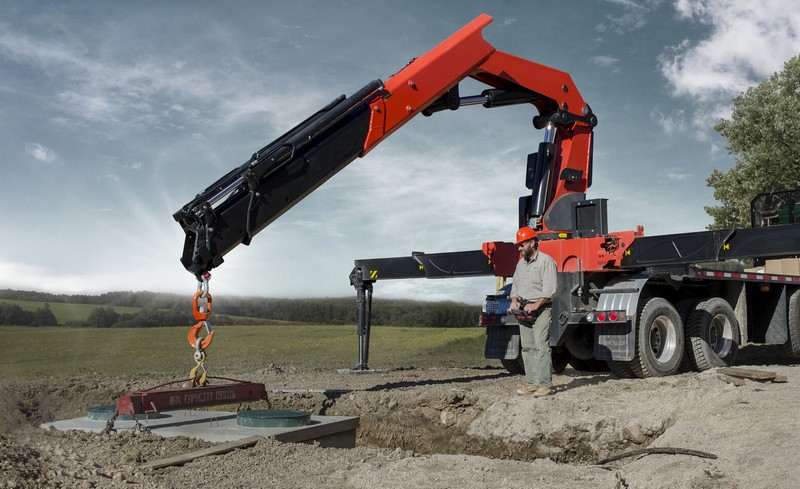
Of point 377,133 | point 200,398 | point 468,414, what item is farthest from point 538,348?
point 200,398

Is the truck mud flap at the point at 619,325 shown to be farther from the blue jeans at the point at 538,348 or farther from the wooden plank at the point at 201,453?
the wooden plank at the point at 201,453

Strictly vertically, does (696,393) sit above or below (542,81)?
below

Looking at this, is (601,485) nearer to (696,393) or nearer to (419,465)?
(419,465)

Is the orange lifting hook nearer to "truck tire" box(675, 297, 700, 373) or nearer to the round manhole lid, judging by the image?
the round manhole lid

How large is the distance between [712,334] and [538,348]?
4100 millimetres

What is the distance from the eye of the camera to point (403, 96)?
8227mm

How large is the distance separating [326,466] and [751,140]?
2544 cm

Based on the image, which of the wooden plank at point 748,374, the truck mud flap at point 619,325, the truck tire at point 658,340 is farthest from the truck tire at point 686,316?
the wooden plank at point 748,374

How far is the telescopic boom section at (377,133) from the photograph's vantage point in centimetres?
678

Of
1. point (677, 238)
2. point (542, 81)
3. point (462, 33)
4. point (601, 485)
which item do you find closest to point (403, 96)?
point (462, 33)

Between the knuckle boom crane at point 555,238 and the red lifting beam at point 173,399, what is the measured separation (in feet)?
3.48

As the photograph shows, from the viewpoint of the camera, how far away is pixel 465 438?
8.26 m

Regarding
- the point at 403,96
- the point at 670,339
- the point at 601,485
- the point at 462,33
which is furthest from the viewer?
the point at 670,339

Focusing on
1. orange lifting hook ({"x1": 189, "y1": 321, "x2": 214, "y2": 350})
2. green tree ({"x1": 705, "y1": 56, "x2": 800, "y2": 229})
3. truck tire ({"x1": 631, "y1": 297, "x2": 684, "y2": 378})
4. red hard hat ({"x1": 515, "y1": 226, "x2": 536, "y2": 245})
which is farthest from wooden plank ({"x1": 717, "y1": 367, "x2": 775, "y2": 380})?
green tree ({"x1": 705, "y1": 56, "x2": 800, "y2": 229})
